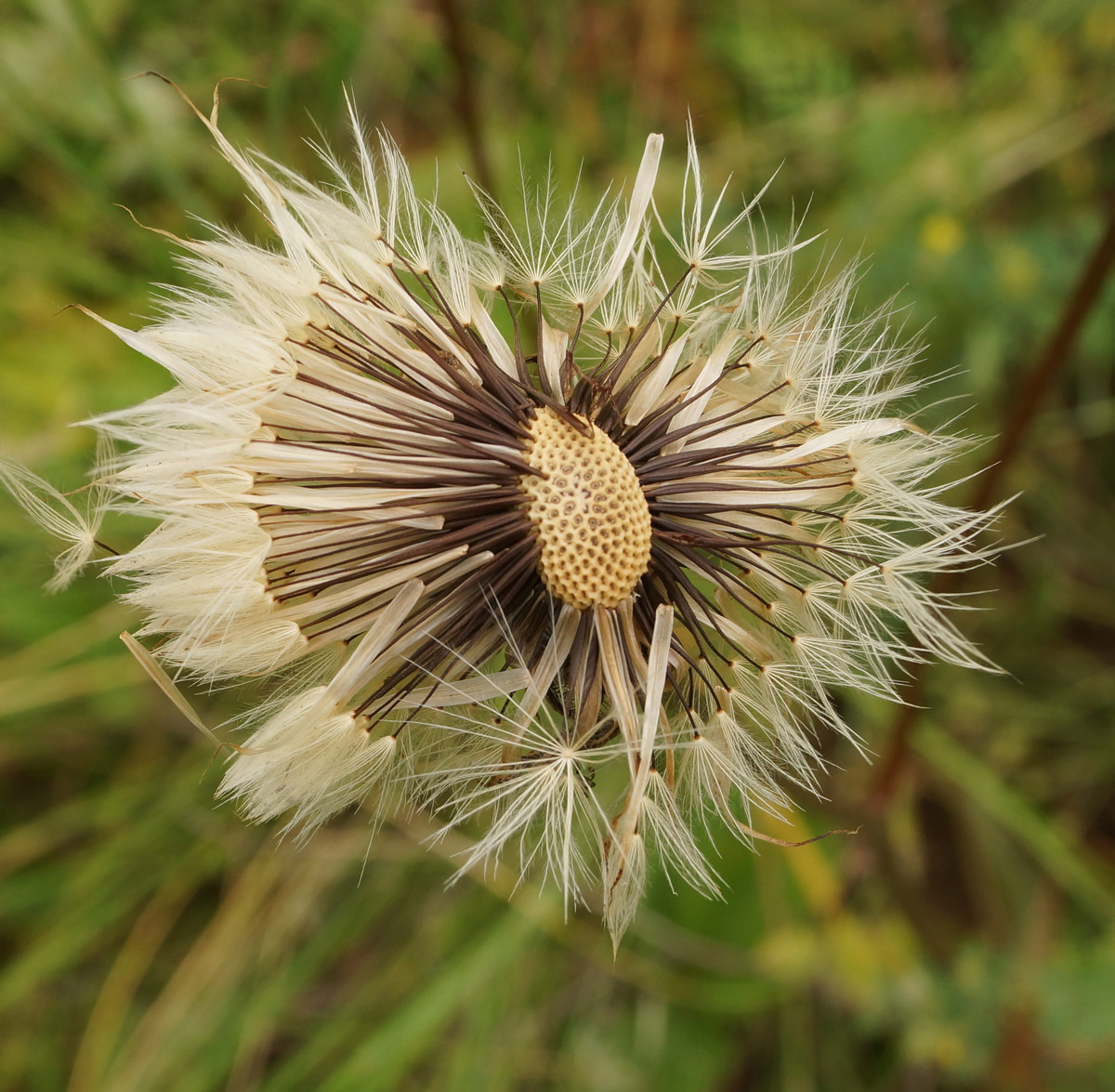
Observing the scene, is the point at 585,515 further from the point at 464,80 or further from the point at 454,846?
the point at 454,846

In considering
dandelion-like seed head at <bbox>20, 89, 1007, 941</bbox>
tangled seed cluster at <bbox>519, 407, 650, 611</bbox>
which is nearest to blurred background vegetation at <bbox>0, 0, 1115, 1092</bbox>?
dandelion-like seed head at <bbox>20, 89, 1007, 941</bbox>

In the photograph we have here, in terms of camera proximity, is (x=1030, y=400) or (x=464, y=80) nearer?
(x=1030, y=400)

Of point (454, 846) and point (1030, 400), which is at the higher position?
point (1030, 400)

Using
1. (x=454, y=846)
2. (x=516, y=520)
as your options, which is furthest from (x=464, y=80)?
(x=454, y=846)

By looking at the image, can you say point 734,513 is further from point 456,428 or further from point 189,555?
point 189,555

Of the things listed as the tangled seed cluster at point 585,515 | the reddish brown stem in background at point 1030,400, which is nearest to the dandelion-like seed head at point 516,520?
the tangled seed cluster at point 585,515

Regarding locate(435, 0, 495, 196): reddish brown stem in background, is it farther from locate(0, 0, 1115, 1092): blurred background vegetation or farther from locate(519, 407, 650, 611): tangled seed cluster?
locate(519, 407, 650, 611): tangled seed cluster

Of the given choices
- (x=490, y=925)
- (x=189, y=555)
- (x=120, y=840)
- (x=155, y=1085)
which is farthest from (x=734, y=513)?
(x=155, y=1085)
